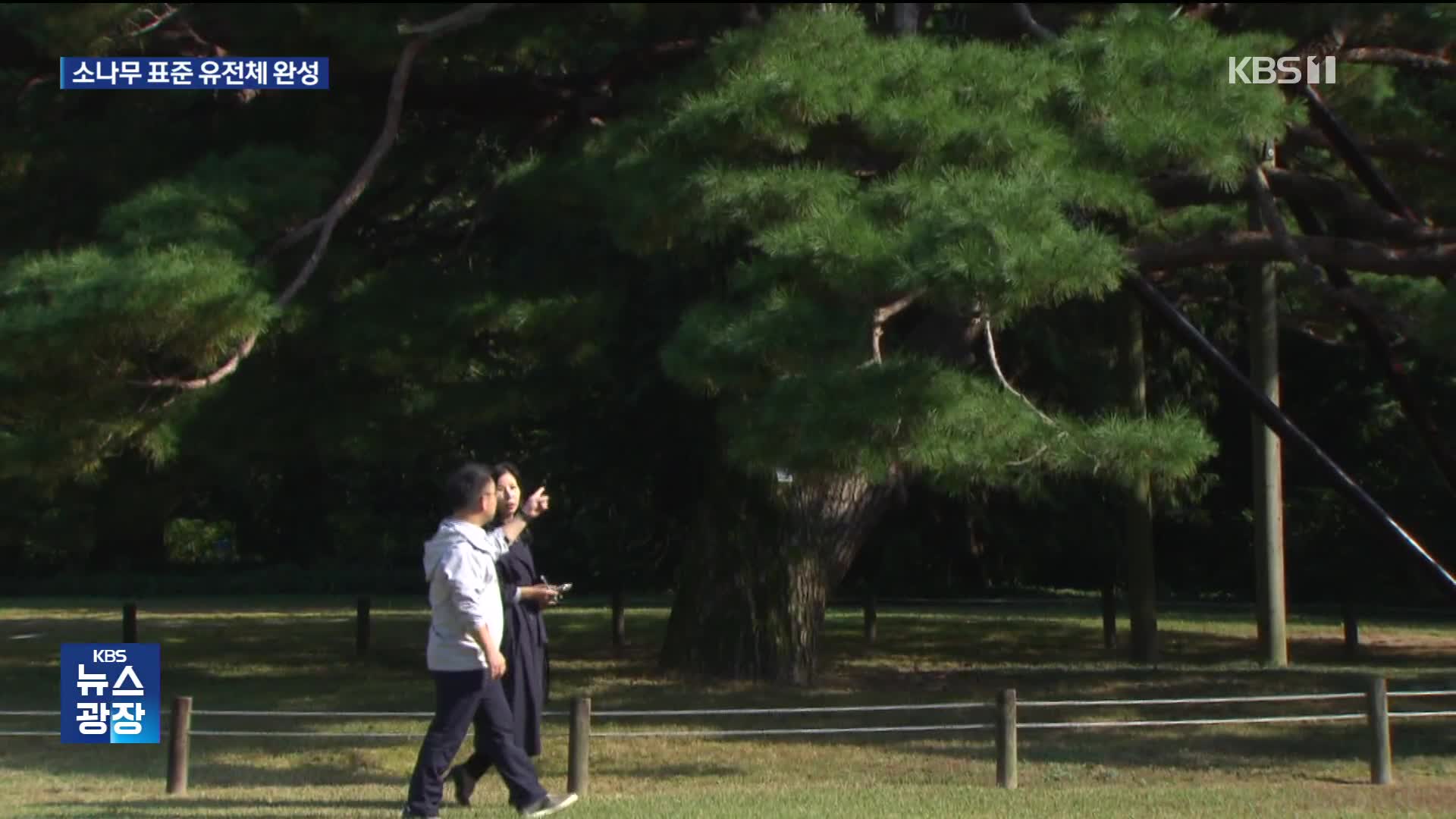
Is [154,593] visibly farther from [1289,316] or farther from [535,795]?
[535,795]

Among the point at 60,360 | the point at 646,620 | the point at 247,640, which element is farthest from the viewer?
the point at 646,620

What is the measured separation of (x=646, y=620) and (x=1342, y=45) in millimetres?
14975

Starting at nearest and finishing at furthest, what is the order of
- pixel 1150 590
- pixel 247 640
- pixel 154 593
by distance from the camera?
pixel 1150 590, pixel 247 640, pixel 154 593

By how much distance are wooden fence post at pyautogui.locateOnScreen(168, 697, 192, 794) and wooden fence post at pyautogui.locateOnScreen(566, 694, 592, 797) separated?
212 centimetres

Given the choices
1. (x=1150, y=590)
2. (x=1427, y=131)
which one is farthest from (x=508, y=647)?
(x=1150, y=590)

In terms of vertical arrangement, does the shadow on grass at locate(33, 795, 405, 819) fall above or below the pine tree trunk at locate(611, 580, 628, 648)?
below

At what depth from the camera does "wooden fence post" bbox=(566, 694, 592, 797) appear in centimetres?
902

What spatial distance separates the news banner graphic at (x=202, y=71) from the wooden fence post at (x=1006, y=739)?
6.65 metres

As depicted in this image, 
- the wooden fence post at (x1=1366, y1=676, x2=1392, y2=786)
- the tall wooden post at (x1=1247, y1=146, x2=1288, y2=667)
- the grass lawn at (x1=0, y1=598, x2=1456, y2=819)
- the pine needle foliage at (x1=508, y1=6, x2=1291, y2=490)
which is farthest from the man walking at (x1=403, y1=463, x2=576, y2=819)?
the tall wooden post at (x1=1247, y1=146, x2=1288, y2=667)

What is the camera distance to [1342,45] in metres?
11.3

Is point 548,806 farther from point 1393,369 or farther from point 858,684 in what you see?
point 1393,369

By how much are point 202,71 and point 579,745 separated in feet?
19.9

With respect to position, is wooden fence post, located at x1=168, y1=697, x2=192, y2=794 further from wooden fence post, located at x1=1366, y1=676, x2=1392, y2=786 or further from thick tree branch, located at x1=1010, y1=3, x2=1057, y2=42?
wooden fence post, located at x1=1366, y1=676, x2=1392, y2=786

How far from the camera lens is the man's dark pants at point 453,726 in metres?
7.40
